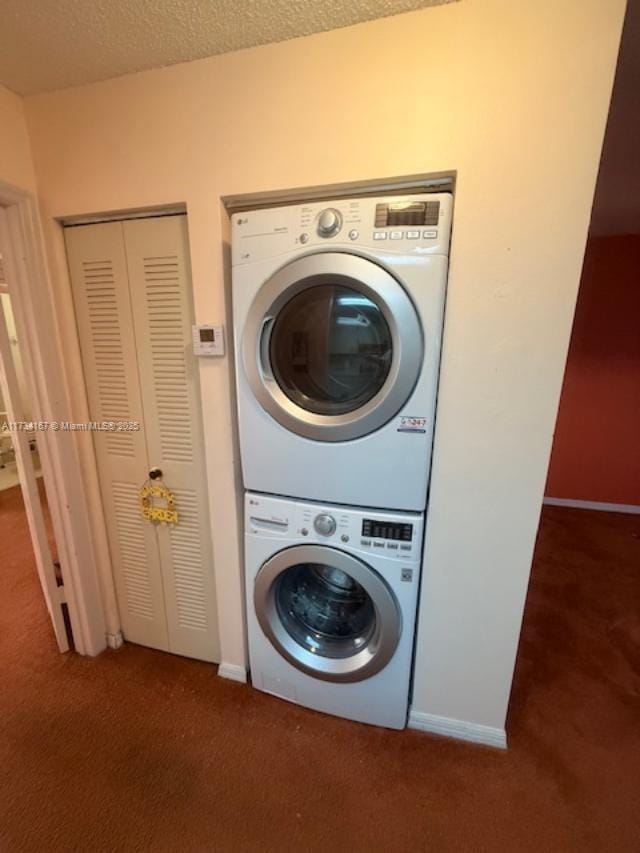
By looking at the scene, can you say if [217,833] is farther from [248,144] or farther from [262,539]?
[248,144]

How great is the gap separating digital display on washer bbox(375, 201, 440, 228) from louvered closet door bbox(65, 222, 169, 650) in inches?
35.8

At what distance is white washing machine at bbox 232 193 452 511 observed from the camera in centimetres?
98

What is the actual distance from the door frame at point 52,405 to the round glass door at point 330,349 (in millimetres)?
864

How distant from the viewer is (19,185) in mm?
1221

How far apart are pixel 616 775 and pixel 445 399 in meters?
1.38

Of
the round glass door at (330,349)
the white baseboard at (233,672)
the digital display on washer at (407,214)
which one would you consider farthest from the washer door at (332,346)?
the white baseboard at (233,672)

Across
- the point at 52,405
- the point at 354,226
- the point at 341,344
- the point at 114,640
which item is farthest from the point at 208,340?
the point at 114,640

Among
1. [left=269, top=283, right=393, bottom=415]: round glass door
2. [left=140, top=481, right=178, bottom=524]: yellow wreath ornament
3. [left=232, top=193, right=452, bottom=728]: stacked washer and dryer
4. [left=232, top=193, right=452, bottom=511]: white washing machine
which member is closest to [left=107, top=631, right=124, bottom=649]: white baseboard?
[left=140, top=481, right=178, bottom=524]: yellow wreath ornament

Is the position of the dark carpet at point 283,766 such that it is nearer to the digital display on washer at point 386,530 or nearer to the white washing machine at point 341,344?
the digital display on washer at point 386,530

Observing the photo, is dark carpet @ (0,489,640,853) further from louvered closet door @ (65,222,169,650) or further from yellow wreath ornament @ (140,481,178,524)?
yellow wreath ornament @ (140,481,178,524)

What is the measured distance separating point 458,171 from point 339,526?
41.3 inches

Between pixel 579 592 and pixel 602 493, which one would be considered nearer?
pixel 579 592

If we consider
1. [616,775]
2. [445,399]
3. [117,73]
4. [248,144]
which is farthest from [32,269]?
[616,775]

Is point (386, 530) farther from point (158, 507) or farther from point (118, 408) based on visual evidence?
point (118, 408)
